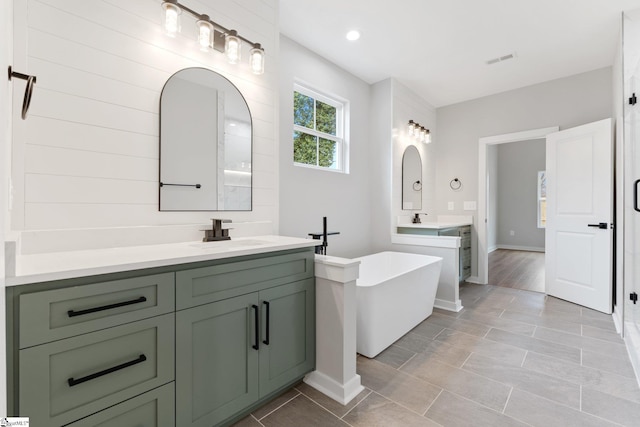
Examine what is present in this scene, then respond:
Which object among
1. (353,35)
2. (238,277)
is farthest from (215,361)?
(353,35)

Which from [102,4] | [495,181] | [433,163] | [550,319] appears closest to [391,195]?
[433,163]

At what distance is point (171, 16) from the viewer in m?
1.62

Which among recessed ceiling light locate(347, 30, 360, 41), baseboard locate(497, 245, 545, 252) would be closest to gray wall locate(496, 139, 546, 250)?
baseboard locate(497, 245, 545, 252)

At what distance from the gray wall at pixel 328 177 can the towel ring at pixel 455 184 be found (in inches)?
64.1

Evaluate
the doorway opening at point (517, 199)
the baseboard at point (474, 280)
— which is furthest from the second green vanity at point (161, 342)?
the doorway opening at point (517, 199)

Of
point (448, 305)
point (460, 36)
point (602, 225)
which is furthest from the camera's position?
point (448, 305)

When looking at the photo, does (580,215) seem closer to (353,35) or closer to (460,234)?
(460,234)

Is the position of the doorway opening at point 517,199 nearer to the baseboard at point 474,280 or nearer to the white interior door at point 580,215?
the baseboard at point 474,280

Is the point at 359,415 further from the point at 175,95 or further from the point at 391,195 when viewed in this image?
the point at 391,195

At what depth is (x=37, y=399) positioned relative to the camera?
0.92 meters

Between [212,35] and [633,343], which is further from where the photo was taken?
[633,343]

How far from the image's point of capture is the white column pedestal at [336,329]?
1687 mm

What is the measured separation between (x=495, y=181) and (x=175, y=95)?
26.4 ft

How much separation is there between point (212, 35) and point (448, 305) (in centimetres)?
330
